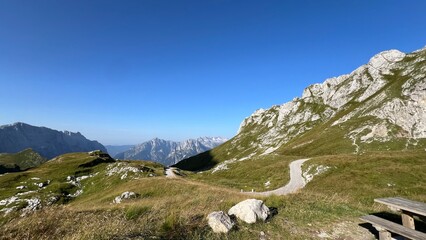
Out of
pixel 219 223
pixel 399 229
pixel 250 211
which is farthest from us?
pixel 250 211

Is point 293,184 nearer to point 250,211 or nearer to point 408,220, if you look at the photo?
point 408,220

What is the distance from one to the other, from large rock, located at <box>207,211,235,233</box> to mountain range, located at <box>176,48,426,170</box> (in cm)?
7229

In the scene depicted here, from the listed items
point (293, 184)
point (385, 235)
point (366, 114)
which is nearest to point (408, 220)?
point (385, 235)

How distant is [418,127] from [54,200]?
11346 centimetres

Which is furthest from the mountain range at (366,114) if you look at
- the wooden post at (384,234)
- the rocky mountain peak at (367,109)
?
the wooden post at (384,234)

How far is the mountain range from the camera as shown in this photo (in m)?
83.2

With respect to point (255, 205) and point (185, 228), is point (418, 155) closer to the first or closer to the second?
point (255, 205)

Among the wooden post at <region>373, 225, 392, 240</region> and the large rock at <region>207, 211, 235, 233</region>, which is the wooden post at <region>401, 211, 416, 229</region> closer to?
the wooden post at <region>373, 225, 392, 240</region>

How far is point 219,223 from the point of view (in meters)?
10.3

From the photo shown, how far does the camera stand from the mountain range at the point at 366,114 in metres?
83.2

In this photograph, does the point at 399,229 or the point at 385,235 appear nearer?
the point at 399,229

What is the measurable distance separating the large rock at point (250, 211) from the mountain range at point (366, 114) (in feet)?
229

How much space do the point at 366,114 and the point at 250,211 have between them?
113808 mm

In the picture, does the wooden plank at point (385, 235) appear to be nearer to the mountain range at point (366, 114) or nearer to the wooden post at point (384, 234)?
the wooden post at point (384, 234)
